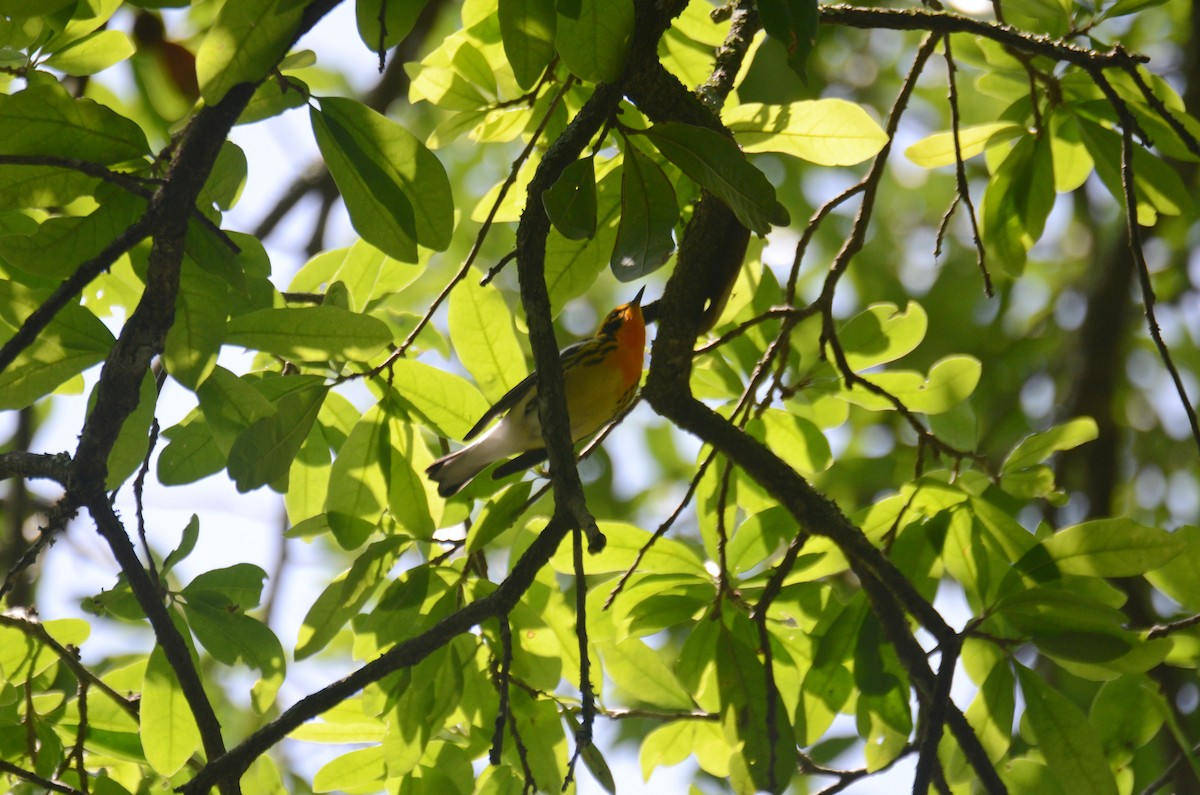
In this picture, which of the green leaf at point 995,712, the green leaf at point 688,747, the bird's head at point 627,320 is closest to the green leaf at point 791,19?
the green leaf at point 995,712

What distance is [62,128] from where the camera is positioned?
2.11 meters

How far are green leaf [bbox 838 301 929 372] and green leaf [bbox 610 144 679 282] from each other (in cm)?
112

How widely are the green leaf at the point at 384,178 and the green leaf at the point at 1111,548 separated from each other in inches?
61.4

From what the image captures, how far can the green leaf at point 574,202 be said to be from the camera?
1883mm

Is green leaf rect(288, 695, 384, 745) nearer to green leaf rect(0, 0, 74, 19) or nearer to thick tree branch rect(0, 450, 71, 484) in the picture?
thick tree branch rect(0, 450, 71, 484)

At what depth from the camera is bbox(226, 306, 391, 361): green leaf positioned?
224cm

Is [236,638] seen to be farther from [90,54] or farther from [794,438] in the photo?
[794,438]

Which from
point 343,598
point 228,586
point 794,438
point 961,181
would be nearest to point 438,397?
point 343,598

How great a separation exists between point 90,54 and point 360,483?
1.14 metres

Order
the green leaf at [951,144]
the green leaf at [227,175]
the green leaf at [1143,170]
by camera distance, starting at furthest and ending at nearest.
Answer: the green leaf at [951,144], the green leaf at [1143,170], the green leaf at [227,175]

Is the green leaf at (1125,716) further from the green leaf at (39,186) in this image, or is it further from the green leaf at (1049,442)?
the green leaf at (39,186)

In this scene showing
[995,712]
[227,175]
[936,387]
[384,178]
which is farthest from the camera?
[936,387]

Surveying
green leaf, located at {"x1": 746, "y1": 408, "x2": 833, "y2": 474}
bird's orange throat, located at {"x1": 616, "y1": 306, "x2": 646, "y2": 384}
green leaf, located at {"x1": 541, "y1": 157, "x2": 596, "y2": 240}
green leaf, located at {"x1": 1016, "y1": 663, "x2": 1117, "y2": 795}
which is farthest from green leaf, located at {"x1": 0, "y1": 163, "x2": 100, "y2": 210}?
green leaf, located at {"x1": 1016, "y1": 663, "x2": 1117, "y2": 795}

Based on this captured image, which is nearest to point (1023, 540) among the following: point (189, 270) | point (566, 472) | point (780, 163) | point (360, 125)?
point (566, 472)
